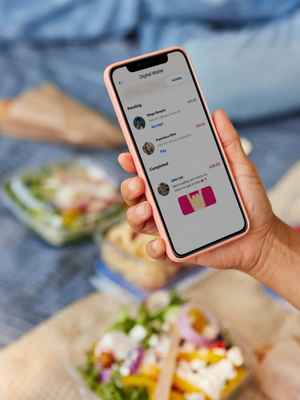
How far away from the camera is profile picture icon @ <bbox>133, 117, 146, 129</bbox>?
704mm

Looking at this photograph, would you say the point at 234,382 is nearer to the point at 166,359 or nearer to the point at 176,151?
the point at 166,359

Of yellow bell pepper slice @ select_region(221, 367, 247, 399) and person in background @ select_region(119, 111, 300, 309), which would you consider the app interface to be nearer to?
person in background @ select_region(119, 111, 300, 309)

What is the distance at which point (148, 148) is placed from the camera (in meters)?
0.71

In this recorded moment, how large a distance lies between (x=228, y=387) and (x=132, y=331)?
157 millimetres

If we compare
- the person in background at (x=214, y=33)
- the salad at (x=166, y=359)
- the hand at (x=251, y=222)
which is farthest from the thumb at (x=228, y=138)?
the person in background at (x=214, y=33)

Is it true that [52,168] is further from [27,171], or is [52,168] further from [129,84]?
[129,84]

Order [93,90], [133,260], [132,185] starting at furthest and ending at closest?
1. [93,90]
2. [133,260]
3. [132,185]

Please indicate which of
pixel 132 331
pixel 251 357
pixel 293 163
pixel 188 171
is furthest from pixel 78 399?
pixel 293 163

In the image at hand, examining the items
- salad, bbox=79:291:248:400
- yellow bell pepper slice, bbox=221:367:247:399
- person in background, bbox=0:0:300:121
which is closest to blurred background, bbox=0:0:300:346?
person in background, bbox=0:0:300:121

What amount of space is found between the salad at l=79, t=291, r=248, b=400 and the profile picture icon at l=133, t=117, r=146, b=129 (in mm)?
273

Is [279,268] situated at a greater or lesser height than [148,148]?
lesser

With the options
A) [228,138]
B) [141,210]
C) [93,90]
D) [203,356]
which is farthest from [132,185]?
[93,90]

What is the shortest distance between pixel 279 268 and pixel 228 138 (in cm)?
16

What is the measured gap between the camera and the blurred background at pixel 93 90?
1079mm
